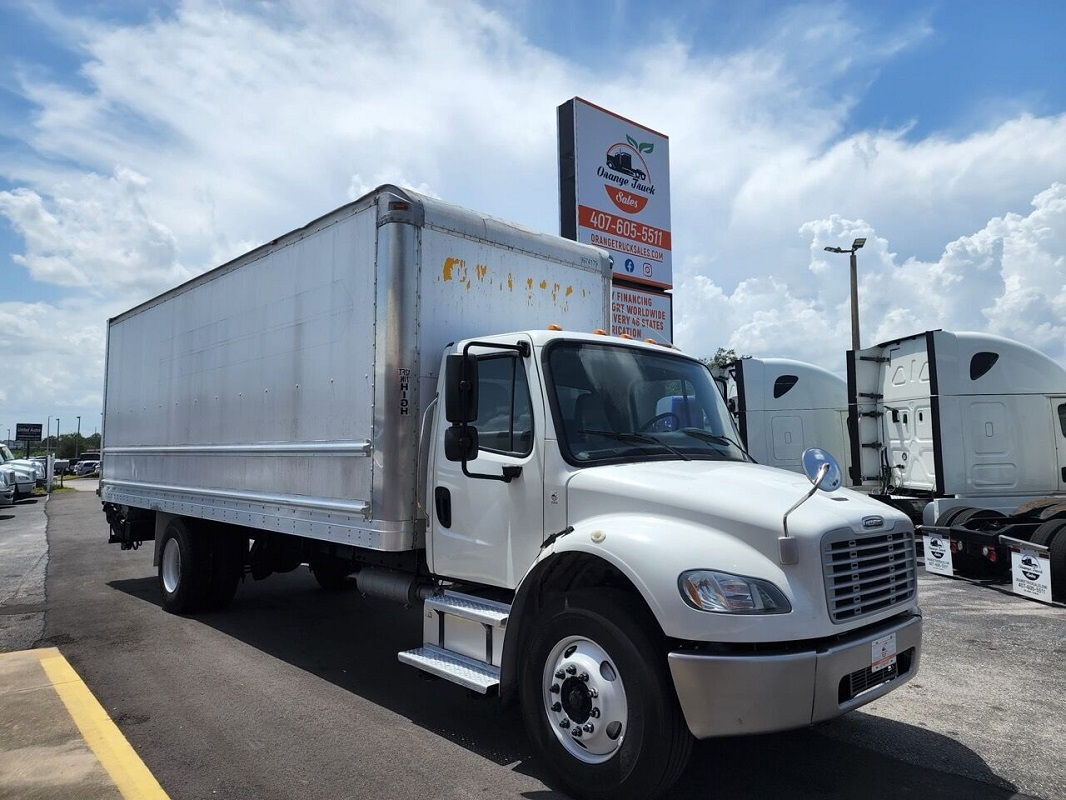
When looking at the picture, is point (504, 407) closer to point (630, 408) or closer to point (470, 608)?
point (630, 408)

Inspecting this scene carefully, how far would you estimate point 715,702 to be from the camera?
3.20m

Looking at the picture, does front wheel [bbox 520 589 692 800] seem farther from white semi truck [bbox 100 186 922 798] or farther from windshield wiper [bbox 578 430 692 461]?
windshield wiper [bbox 578 430 692 461]

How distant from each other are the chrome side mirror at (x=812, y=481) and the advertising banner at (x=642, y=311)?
8.96 m

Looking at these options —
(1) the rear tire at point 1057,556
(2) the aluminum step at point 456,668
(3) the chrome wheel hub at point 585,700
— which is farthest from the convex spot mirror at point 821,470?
(1) the rear tire at point 1057,556

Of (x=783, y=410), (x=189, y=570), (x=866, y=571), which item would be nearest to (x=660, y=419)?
(x=866, y=571)

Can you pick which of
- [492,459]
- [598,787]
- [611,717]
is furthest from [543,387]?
[598,787]

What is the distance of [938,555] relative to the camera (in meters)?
10.5

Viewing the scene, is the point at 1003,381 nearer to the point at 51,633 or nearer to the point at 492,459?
the point at 492,459

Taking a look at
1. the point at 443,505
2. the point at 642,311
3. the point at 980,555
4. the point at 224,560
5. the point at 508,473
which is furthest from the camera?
the point at 642,311

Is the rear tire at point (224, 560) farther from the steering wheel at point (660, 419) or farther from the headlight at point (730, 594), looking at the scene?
the headlight at point (730, 594)

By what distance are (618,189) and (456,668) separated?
34.4 ft

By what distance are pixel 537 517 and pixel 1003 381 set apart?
32.8 ft

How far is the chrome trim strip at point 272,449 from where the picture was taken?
17.5 ft

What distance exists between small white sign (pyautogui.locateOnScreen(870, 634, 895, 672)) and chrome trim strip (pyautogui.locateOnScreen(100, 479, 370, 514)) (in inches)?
125
